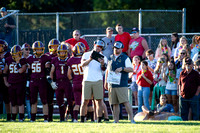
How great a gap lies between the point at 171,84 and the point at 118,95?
3339 mm

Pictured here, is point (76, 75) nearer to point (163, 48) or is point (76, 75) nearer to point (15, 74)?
point (15, 74)

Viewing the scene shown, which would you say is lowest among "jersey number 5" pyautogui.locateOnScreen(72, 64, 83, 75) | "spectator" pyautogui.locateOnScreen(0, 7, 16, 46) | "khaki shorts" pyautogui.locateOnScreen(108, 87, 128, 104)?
"khaki shorts" pyautogui.locateOnScreen(108, 87, 128, 104)

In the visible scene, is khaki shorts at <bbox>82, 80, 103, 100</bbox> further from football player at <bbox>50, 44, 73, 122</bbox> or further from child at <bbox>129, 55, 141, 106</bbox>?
child at <bbox>129, 55, 141, 106</bbox>

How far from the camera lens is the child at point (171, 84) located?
1457 cm

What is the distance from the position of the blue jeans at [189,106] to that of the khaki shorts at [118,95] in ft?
8.24

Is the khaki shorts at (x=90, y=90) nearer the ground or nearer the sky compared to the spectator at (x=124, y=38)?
nearer the ground

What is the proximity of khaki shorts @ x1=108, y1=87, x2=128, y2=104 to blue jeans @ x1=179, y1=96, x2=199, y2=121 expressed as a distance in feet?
8.24

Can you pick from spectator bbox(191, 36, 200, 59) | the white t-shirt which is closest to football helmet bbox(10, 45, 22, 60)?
the white t-shirt

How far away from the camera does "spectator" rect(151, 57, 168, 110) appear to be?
590 inches

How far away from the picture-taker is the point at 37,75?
13.4 m

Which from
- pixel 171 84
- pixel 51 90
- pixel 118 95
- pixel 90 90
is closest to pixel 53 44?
pixel 51 90

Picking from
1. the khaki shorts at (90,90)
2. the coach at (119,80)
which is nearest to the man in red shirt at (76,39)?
the khaki shorts at (90,90)

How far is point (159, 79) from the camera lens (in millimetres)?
15117

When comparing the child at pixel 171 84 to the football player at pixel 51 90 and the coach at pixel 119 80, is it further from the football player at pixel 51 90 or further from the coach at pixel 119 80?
the football player at pixel 51 90
